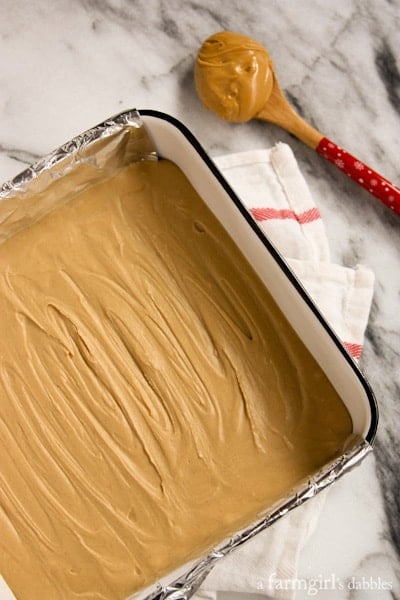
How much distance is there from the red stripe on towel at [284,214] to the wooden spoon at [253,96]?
0.31ft

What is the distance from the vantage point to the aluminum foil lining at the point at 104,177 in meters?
1.09

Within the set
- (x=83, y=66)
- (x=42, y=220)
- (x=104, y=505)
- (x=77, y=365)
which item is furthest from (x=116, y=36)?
(x=104, y=505)

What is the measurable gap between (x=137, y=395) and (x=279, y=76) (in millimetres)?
623

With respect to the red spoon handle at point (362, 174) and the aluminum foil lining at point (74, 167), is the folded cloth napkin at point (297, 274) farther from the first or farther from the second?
the aluminum foil lining at point (74, 167)

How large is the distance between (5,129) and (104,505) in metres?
0.66

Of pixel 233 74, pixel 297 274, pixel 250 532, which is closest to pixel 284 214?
pixel 297 274

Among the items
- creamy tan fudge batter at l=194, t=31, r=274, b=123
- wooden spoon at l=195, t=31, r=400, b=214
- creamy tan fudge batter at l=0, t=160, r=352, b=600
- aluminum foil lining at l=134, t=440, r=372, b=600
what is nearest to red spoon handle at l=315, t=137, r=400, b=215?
wooden spoon at l=195, t=31, r=400, b=214

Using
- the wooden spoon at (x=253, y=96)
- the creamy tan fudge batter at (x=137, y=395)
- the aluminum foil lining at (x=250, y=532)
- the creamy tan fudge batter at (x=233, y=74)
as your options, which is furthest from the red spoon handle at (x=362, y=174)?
the aluminum foil lining at (x=250, y=532)

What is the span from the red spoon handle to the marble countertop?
0.03 m

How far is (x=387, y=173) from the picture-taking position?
4.52 ft

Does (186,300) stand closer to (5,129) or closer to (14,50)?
(5,129)

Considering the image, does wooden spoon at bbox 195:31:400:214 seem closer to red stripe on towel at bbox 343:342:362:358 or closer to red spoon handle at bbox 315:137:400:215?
red spoon handle at bbox 315:137:400:215

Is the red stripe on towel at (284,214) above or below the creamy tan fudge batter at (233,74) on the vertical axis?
below

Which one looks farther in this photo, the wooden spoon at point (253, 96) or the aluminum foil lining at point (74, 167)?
the wooden spoon at point (253, 96)
